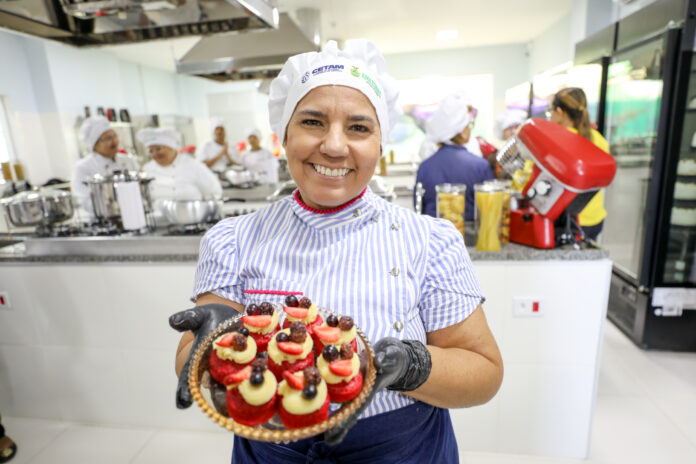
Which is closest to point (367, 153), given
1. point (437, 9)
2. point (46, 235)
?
point (46, 235)

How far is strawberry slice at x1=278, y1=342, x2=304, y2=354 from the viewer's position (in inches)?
26.6

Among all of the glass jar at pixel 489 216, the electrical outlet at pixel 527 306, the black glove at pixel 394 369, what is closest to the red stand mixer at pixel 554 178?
the glass jar at pixel 489 216

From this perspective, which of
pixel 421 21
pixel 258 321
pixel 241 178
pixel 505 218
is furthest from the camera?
pixel 421 21

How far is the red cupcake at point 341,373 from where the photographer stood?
0.63 metres

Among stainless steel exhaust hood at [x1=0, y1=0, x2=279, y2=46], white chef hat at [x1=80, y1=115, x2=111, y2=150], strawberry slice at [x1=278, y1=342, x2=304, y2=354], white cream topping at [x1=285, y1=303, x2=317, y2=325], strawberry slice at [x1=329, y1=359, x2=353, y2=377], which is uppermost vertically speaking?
stainless steel exhaust hood at [x1=0, y1=0, x2=279, y2=46]

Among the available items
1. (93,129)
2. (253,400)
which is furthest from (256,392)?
(93,129)

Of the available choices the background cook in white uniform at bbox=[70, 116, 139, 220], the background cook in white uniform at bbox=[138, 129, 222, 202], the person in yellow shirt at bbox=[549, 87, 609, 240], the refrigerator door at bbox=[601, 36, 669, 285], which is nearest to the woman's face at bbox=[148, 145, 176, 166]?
the background cook in white uniform at bbox=[138, 129, 222, 202]

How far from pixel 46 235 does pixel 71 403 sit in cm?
89

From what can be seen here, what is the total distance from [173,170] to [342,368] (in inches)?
133

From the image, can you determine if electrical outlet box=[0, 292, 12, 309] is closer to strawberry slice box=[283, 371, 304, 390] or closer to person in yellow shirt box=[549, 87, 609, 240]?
strawberry slice box=[283, 371, 304, 390]

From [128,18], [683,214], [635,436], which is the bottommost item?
[635,436]

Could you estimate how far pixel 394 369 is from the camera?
2.02 feet

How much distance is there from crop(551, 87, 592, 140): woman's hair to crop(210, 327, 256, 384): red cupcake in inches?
91.1

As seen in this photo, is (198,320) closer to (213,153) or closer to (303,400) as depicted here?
(303,400)
